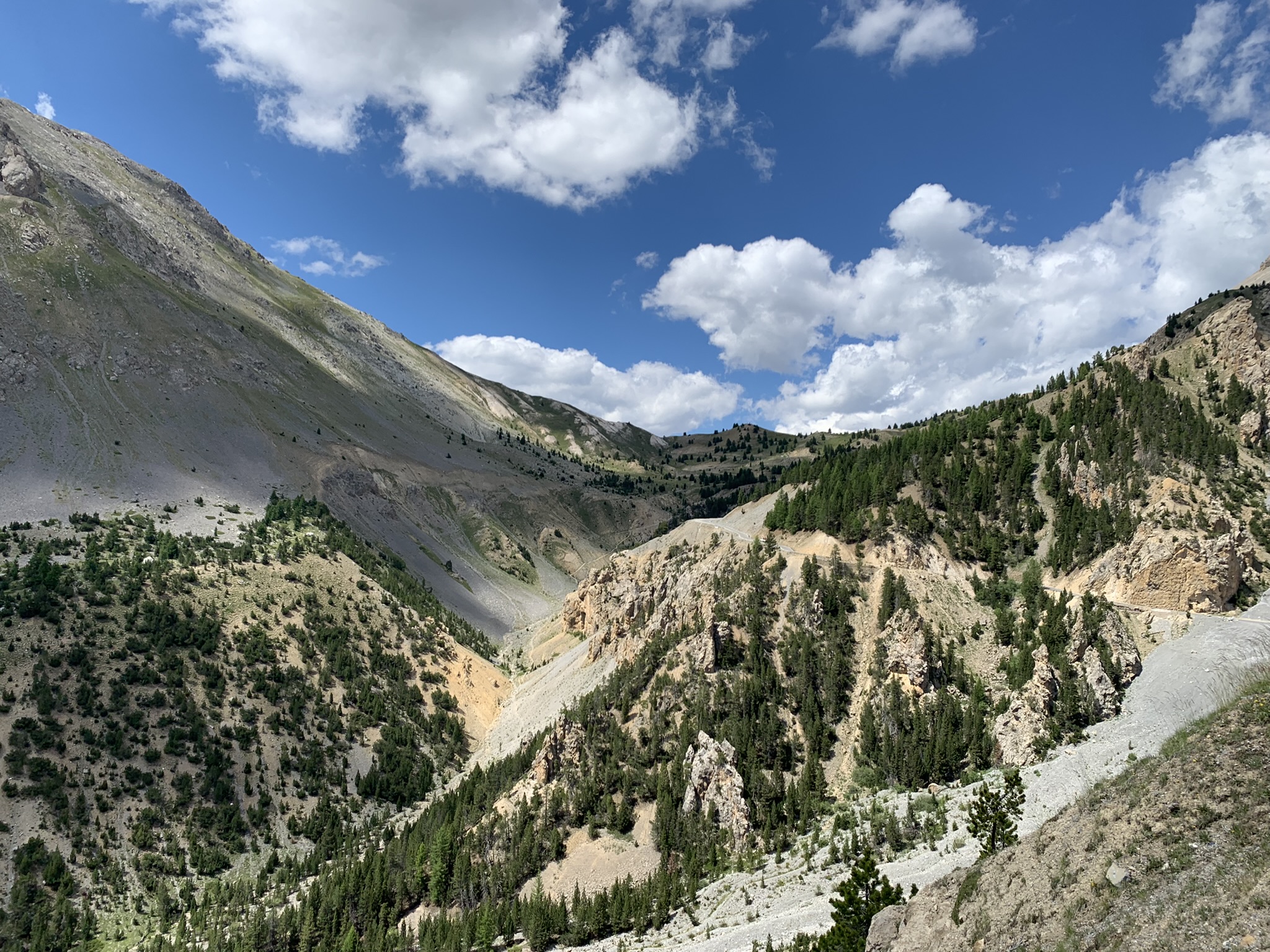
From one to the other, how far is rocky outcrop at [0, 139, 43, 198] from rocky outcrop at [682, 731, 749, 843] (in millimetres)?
169909

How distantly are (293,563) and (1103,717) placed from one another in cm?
8829

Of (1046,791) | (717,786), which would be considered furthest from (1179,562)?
(717,786)

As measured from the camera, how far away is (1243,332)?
231ft

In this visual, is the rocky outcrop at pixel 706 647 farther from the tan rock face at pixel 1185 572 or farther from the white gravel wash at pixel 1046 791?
the tan rock face at pixel 1185 572

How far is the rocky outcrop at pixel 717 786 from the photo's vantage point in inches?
1745

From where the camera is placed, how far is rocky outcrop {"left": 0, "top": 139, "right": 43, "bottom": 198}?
12975 cm

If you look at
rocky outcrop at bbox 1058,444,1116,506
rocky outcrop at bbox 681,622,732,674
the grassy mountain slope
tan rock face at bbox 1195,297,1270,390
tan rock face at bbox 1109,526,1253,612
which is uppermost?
the grassy mountain slope

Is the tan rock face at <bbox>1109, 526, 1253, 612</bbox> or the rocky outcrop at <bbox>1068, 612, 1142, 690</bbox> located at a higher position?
the tan rock face at <bbox>1109, 526, 1253, 612</bbox>

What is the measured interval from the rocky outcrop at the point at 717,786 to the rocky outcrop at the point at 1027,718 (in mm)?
17100

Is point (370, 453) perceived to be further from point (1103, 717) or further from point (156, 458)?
point (1103, 717)

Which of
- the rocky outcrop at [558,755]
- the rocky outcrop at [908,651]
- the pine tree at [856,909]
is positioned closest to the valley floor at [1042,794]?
the pine tree at [856,909]

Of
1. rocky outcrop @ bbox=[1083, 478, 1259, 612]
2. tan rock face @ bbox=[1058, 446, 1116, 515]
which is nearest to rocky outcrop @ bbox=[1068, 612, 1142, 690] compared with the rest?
rocky outcrop @ bbox=[1083, 478, 1259, 612]

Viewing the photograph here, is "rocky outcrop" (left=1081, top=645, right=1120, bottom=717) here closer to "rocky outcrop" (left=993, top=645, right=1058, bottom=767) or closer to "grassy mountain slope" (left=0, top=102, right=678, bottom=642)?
"rocky outcrop" (left=993, top=645, right=1058, bottom=767)

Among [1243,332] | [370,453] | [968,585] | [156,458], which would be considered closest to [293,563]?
[156,458]
